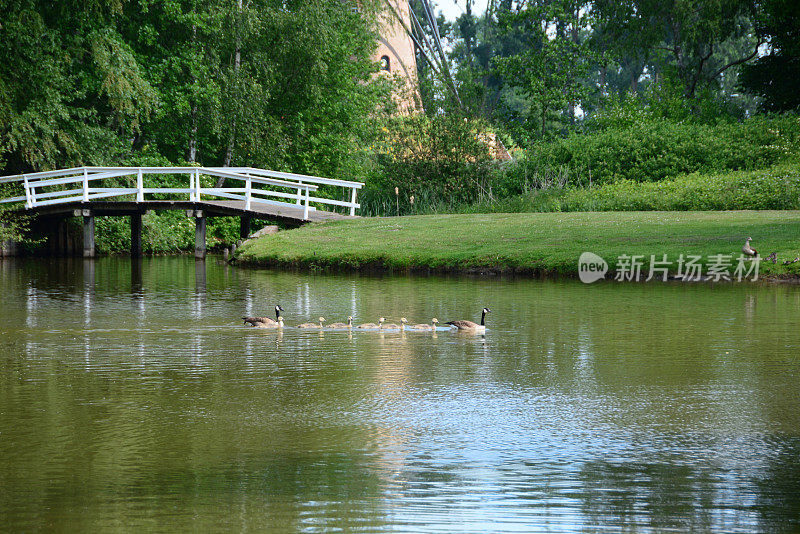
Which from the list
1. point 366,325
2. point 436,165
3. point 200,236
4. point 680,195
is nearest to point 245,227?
point 200,236

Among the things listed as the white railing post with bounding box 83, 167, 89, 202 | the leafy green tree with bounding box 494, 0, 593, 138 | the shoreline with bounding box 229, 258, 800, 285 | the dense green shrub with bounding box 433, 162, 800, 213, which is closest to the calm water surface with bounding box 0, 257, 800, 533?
the shoreline with bounding box 229, 258, 800, 285

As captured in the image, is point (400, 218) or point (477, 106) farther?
point (477, 106)

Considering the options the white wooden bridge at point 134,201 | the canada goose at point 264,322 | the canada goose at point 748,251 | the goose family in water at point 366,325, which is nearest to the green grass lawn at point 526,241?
the canada goose at point 748,251

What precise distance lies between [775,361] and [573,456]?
4937mm

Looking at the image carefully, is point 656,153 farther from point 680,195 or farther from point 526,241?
point 526,241

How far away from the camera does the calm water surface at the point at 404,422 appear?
236 inches

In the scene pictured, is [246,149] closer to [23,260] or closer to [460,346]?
[23,260]

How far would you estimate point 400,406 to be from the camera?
8883mm

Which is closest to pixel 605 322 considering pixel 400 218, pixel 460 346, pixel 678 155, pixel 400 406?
pixel 460 346

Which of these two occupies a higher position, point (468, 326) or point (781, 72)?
point (781, 72)

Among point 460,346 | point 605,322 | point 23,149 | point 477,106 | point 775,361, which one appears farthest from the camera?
point 477,106

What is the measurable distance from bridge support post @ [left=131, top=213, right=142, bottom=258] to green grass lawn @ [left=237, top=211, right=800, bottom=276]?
20.5ft

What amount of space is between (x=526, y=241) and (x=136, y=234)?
15.5 meters

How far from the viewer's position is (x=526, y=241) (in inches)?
955
